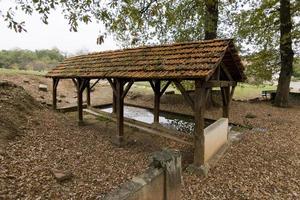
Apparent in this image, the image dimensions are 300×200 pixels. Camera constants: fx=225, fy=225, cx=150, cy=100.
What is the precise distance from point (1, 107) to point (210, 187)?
25.6 ft

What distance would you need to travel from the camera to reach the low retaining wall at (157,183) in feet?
7.66

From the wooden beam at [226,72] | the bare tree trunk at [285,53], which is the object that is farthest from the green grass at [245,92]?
the wooden beam at [226,72]

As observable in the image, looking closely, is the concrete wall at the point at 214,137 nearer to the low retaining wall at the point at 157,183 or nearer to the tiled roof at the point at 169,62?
the tiled roof at the point at 169,62

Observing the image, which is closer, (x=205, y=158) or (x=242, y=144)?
(x=205, y=158)

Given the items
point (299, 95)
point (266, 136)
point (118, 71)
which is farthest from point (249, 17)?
point (118, 71)

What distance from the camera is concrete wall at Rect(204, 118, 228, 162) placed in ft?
20.7

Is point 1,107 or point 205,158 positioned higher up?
point 1,107

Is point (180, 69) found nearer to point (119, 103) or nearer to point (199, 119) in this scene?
point (199, 119)

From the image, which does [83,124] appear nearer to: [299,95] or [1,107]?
[1,107]

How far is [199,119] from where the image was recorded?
18.9ft

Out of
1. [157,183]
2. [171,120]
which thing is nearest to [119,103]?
[157,183]

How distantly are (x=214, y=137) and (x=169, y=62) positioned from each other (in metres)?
2.66

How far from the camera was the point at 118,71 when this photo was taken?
7629mm

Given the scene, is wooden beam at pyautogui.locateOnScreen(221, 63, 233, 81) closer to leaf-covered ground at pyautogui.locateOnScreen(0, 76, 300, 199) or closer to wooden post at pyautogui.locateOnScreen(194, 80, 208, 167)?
wooden post at pyautogui.locateOnScreen(194, 80, 208, 167)
